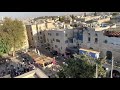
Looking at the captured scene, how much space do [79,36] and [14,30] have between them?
281 centimetres

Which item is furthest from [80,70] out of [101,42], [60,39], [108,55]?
[60,39]

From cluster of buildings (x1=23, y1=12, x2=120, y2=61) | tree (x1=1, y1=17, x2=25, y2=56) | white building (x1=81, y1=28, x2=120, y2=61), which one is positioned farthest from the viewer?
tree (x1=1, y1=17, x2=25, y2=56)

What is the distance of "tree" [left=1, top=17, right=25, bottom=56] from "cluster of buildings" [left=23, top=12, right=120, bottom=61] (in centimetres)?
43

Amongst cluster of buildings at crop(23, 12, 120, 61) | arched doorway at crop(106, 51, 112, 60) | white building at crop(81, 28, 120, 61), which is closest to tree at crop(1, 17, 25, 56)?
cluster of buildings at crop(23, 12, 120, 61)

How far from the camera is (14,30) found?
27.1 feet

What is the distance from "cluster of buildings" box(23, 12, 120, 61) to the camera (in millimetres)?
5922

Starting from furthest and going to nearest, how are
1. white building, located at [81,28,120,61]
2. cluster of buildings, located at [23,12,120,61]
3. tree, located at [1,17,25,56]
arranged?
tree, located at [1,17,25,56] → cluster of buildings, located at [23,12,120,61] → white building, located at [81,28,120,61]

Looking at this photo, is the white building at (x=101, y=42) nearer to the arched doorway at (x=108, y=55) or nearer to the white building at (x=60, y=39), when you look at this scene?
the arched doorway at (x=108, y=55)

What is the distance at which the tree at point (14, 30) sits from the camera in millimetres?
8188

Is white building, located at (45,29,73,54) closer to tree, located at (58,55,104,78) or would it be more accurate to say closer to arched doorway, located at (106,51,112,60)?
arched doorway, located at (106,51,112,60)

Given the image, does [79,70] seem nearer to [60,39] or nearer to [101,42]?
[101,42]

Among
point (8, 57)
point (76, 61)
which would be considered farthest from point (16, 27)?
point (76, 61)

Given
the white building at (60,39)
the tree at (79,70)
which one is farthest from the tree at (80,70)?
the white building at (60,39)
